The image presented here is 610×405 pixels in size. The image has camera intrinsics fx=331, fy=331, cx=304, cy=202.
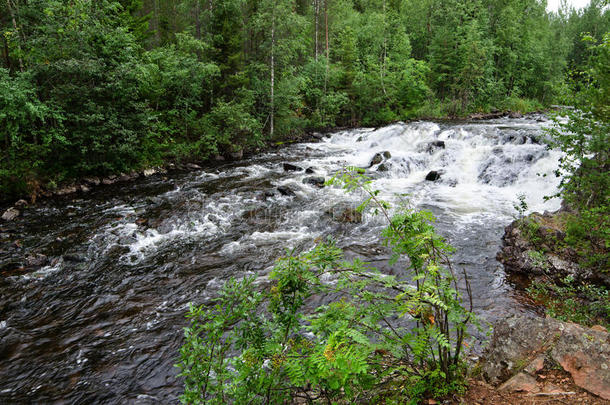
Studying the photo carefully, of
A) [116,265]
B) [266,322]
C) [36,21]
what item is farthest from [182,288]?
[36,21]

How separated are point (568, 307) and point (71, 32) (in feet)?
63.0

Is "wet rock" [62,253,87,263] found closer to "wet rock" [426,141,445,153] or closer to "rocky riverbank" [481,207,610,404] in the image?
"rocky riverbank" [481,207,610,404]

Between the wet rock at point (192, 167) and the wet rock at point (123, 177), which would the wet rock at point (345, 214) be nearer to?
the wet rock at point (192, 167)

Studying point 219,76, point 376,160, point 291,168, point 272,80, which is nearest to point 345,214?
point 291,168

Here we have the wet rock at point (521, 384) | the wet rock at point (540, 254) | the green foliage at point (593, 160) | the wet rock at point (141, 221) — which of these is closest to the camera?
the wet rock at point (521, 384)

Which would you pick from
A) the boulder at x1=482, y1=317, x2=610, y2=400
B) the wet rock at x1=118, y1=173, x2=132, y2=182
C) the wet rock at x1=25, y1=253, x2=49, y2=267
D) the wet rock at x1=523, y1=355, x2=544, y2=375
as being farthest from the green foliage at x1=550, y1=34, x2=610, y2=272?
the wet rock at x1=118, y1=173, x2=132, y2=182

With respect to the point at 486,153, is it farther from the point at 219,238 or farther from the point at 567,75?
the point at 219,238

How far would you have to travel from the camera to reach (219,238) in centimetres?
1090

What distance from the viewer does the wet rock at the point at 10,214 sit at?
11.7 meters

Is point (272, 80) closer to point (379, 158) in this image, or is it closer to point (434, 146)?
point (379, 158)

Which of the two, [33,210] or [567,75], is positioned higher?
[567,75]

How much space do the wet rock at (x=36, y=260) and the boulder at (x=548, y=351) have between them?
10686 mm

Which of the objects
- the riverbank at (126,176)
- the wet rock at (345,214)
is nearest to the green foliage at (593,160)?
the riverbank at (126,176)

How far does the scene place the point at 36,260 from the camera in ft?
29.9
